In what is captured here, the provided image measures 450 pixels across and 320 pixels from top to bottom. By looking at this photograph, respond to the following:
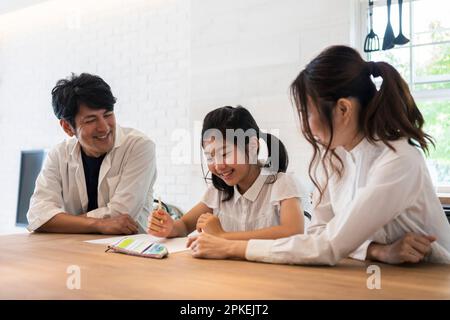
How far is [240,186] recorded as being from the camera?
1824 millimetres

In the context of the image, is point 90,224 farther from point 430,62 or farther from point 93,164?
point 430,62

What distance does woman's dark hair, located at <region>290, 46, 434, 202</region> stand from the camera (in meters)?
1.16

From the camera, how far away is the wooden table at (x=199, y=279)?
0.85 metres

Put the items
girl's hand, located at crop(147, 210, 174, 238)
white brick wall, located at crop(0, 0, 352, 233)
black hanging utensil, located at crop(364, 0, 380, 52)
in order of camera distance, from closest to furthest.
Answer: girl's hand, located at crop(147, 210, 174, 238) < black hanging utensil, located at crop(364, 0, 380, 52) < white brick wall, located at crop(0, 0, 352, 233)

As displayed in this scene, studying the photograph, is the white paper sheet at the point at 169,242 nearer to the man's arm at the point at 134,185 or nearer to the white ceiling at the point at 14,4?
the man's arm at the point at 134,185

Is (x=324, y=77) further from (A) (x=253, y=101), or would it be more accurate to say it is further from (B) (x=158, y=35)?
(B) (x=158, y=35)

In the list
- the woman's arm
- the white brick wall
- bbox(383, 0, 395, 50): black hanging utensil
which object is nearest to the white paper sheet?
the woman's arm

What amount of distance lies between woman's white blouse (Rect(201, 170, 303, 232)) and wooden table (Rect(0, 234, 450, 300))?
1.66ft

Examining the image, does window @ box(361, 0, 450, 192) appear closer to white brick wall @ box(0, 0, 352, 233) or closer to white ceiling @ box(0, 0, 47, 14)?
white brick wall @ box(0, 0, 352, 233)

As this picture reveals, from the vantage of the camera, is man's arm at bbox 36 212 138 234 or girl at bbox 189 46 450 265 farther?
man's arm at bbox 36 212 138 234

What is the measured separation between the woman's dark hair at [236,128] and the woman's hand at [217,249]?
561mm

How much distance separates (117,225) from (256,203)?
0.54m

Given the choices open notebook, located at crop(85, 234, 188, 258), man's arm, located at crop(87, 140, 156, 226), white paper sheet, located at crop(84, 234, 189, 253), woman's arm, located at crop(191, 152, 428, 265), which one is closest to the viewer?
woman's arm, located at crop(191, 152, 428, 265)

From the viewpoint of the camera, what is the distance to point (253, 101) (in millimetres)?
3416
